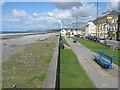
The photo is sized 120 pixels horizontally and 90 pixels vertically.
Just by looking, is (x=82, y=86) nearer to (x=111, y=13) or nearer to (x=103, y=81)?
(x=103, y=81)

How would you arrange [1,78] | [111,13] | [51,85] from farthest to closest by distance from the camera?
[111,13] → [1,78] → [51,85]

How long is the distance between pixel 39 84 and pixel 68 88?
1.66m

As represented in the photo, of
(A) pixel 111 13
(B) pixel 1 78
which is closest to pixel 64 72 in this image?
(B) pixel 1 78

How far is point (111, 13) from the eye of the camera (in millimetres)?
66062

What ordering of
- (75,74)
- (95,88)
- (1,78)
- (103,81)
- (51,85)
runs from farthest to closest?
(1,78) < (75,74) < (103,81) < (95,88) < (51,85)

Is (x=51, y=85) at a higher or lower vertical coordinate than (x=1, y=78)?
higher

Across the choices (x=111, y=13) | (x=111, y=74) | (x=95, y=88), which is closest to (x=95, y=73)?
(x=111, y=74)

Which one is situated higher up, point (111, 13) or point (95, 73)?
point (111, 13)

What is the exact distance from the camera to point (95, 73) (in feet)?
26.1

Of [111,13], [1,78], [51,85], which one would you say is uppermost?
[111,13]

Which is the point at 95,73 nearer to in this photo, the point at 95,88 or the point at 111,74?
the point at 111,74

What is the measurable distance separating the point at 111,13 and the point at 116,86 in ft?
214

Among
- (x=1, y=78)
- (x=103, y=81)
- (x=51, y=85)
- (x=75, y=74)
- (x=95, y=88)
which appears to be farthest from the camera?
(x=1, y=78)

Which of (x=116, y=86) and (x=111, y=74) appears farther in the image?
(x=111, y=74)
